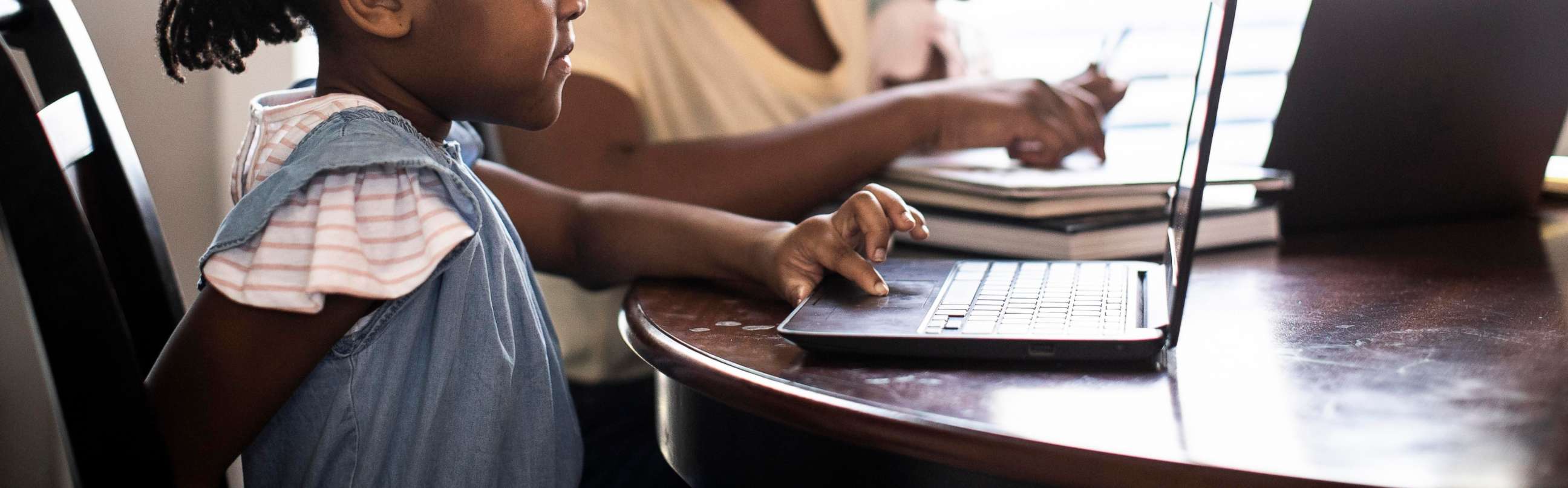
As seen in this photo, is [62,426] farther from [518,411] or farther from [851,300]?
[851,300]

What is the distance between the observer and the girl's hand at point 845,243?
72 cm

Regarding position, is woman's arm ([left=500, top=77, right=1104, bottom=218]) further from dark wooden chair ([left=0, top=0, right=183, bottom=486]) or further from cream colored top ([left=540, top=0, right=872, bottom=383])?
dark wooden chair ([left=0, top=0, right=183, bottom=486])

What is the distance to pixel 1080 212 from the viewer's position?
0.93 m

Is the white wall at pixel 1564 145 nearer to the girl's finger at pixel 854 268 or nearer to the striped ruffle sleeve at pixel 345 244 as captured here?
the girl's finger at pixel 854 268

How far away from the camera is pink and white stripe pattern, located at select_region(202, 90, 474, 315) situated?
0.59 metres

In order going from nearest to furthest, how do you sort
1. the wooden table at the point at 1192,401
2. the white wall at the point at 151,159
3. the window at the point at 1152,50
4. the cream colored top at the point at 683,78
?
the wooden table at the point at 1192,401 → the white wall at the point at 151,159 → the cream colored top at the point at 683,78 → the window at the point at 1152,50

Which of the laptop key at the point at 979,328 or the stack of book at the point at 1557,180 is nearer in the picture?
the laptop key at the point at 979,328

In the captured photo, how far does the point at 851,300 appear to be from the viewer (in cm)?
69

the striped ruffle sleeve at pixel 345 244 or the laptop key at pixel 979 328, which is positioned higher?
the striped ruffle sleeve at pixel 345 244

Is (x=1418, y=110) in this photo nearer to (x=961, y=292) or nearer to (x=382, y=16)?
(x=961, y=292)

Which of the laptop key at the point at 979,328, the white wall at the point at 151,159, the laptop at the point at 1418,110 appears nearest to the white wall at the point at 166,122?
the white wall at the point at 151,159

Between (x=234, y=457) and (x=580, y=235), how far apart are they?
391 millimetres

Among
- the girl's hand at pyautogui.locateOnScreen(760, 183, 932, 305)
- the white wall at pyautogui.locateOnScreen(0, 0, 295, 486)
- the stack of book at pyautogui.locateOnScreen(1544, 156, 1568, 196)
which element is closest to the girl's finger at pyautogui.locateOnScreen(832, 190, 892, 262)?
A: the girl's hand at pyautogui.locateOnScreen(760, 183, 932, 305)

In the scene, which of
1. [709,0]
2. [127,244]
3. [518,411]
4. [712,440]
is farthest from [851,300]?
[709,0]
